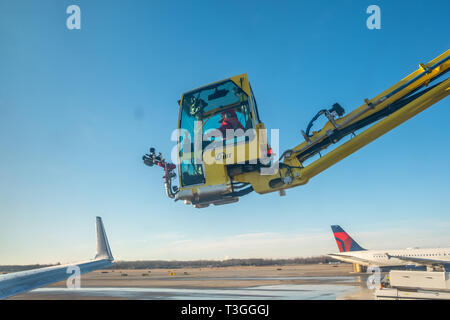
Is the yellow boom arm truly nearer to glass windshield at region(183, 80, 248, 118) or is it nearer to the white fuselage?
glass windshield at region(183, 80, 248, 118)

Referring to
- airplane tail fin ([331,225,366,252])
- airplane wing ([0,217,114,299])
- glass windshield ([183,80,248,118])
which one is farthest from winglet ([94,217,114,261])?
airplane tail fin ([331,225,366,252])

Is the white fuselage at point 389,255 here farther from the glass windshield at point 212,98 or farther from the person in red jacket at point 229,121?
the glass windshield at point 212,98

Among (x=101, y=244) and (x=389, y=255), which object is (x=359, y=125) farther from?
(x=389, y=255)

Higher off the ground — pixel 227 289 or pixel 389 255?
pixel 227 289

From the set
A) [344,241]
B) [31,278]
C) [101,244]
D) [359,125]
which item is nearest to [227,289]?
[101,244]

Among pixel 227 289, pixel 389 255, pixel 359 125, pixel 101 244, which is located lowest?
pixel 389 255

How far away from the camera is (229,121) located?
4.09 m

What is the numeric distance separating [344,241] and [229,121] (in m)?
32.2

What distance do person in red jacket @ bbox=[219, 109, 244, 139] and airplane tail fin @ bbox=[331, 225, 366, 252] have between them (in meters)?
31.8

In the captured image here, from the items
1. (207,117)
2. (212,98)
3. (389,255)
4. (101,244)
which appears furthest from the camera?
(389,255)

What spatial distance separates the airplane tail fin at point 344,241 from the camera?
3155cm

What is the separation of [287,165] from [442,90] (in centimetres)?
248

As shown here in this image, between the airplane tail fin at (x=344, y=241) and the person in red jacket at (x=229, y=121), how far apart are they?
104 ft
